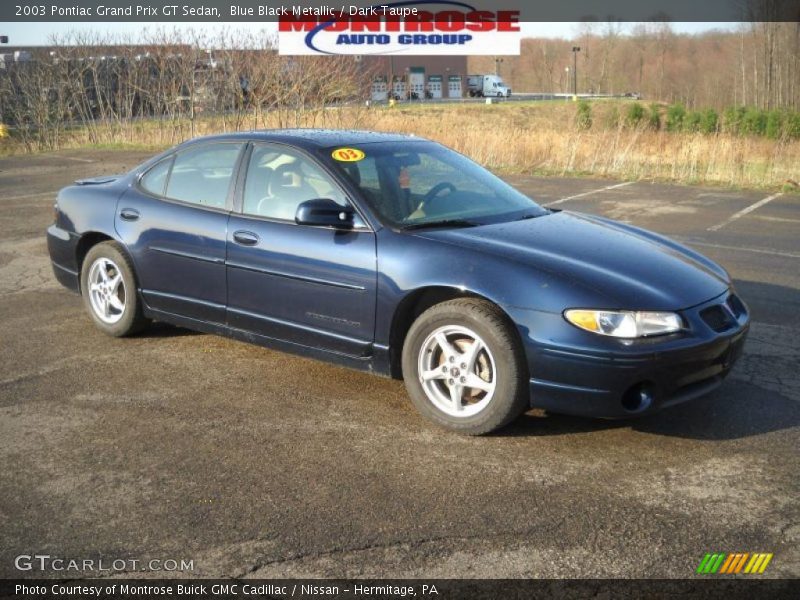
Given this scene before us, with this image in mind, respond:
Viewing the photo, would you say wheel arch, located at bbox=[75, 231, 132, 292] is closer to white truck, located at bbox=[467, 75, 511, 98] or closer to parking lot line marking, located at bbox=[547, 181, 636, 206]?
parking lot line marking, located at bbox=[547, 181, 636, 206]

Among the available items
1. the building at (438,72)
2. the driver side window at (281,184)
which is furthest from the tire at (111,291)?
the building at (438,72)

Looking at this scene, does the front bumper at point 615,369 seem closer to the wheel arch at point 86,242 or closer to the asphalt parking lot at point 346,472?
the asphalt parking lot at point 346,472

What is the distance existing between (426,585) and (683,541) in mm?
1070

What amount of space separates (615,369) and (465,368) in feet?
2.56

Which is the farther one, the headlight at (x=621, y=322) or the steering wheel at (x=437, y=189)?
the steering wheel at (x=437, y=189)

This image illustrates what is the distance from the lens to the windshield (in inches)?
206

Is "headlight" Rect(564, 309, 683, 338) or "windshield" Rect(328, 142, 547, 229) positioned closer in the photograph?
"headlight" Rect(564, 309, 683, 338)

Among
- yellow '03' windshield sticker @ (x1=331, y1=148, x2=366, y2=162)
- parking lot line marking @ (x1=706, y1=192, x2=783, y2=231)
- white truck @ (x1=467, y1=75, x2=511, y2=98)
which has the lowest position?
parking lot line marking @ (x1=706, y1=192, x2=783, y2=231)

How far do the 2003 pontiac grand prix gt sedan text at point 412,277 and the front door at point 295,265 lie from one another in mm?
11

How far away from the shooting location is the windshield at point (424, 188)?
522cm

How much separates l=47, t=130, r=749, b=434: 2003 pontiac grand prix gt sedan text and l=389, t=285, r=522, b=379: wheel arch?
0.04 feet

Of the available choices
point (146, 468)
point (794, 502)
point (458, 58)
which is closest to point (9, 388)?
point (146, 468)

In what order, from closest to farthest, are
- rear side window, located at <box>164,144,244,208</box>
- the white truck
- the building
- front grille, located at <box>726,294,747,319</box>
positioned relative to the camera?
front grille, located at <box>726,294,747,319</box> → rear side window, located at <box>164,144,244,208</box> → the white truck → the building

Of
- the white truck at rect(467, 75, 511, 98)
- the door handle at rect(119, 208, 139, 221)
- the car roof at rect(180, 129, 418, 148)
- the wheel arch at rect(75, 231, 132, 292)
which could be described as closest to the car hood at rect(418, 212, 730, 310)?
the car roof at rect(180, 129, 418, 148)
